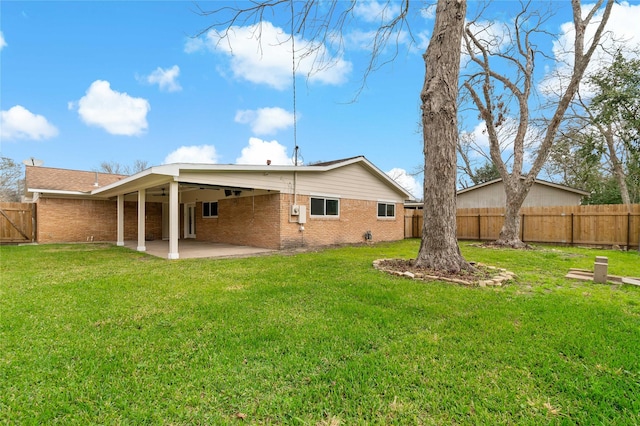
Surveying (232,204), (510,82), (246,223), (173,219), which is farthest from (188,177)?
(510,82)

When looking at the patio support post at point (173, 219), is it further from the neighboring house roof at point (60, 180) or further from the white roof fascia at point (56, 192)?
the neighboring house roof at point (60, 180)

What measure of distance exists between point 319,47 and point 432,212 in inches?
180

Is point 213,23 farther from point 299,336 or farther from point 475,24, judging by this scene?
point 475,24

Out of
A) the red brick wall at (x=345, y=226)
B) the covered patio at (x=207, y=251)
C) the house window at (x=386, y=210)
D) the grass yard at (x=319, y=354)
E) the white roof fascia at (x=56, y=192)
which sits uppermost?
the white roof fascia at (x=56, y=192)

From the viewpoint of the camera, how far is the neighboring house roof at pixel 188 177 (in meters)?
9.10

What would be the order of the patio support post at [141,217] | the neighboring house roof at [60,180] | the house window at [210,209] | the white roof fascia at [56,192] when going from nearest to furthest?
the patio support post at [141,217]
the white roof fascia at [56,192]
the neighboring house roof at [60,180]
the house window at [210,209]

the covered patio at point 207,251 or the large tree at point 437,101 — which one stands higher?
the large tree at point 437,101

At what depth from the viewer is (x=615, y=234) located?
39.8 feet

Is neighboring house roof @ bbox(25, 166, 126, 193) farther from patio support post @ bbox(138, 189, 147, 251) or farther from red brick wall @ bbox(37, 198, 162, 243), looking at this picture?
patio support post @ bbox(138, 189, 147, 251)

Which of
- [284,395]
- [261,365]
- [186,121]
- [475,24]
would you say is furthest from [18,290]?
[475,24]

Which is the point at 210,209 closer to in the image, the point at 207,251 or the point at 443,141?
the point at 207,251

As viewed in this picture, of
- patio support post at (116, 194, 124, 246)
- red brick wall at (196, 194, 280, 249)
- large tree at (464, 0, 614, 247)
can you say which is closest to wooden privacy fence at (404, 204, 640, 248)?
large tree at (464, 0, 614, 247)

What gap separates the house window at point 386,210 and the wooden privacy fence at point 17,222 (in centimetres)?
1623

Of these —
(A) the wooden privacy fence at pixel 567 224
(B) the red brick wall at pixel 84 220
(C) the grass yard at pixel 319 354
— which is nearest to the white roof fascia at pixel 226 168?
(B) the red brick wall at pixel 84 220
